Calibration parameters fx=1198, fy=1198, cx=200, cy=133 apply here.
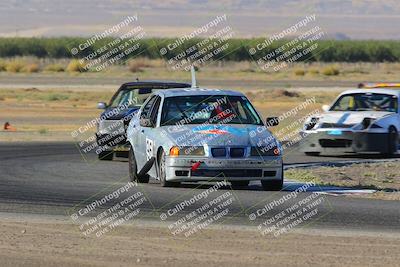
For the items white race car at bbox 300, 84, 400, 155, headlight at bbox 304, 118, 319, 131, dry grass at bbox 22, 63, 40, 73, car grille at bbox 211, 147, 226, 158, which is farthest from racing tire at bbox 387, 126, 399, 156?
dry grass at bbox 22, 63, 40, 73

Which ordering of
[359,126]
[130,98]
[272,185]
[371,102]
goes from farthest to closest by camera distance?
[371,102]
[359,126]
[130,98]
[272,185]

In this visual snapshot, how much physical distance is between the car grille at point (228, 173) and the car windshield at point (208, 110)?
1.05 meters

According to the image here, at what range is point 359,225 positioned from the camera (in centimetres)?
1378

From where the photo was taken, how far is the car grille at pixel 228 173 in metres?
16.7


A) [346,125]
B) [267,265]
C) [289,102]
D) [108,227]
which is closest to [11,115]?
[289,102]

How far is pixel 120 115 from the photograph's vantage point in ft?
75.7

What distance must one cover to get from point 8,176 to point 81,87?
47083mm

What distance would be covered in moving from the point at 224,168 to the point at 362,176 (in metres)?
4.67

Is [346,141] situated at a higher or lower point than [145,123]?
lower

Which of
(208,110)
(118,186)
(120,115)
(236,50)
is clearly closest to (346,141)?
(120,115)

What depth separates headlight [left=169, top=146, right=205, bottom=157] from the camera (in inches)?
661

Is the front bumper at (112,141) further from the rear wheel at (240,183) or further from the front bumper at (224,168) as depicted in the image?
the front bumper at (224,168)

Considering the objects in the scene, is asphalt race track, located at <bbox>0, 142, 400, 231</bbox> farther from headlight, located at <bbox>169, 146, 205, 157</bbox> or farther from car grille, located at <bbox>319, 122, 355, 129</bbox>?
car grille, located at <bbox>319, 122, 355, 129</bbox>

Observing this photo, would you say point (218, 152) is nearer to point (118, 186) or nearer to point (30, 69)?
point (118, 186)
